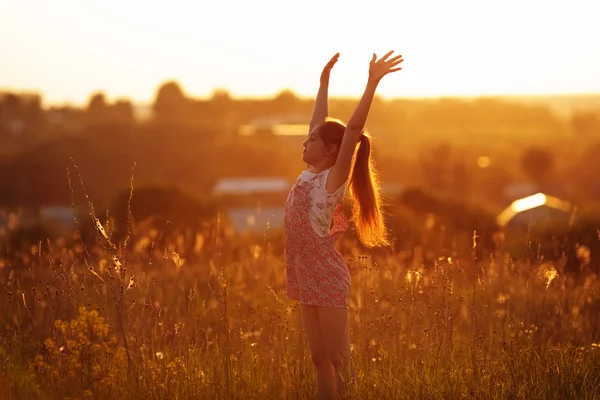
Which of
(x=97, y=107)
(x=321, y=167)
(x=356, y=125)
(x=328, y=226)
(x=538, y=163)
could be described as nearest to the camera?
Answer: (x=356, y=125)

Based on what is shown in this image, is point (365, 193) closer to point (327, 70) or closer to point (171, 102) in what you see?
point (327, 70)

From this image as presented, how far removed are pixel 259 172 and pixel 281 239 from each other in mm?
85782

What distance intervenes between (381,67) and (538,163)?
8318 centimetres

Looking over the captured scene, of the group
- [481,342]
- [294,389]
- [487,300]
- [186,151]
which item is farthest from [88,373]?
[186,151]

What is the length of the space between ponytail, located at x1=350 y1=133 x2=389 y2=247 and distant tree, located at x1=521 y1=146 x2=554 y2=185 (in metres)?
82.9

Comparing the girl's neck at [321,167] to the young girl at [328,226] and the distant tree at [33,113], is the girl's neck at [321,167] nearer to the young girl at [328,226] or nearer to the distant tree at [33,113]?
the young girl at [328,226]

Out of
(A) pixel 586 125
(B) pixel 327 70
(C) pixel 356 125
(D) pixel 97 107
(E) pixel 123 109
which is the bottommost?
(A) pixel 586 125

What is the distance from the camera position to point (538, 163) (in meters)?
84.7

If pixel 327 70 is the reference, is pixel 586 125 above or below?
below

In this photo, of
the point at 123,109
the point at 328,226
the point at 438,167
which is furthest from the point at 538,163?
the point at 123,109

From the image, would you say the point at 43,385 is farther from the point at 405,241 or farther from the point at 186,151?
the point at 186,151

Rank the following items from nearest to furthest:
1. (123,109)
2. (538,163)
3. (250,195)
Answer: (250,195) → (538,163) → (123,109)

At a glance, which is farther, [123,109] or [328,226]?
[123,109]

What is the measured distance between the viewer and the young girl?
4785 millimetres
